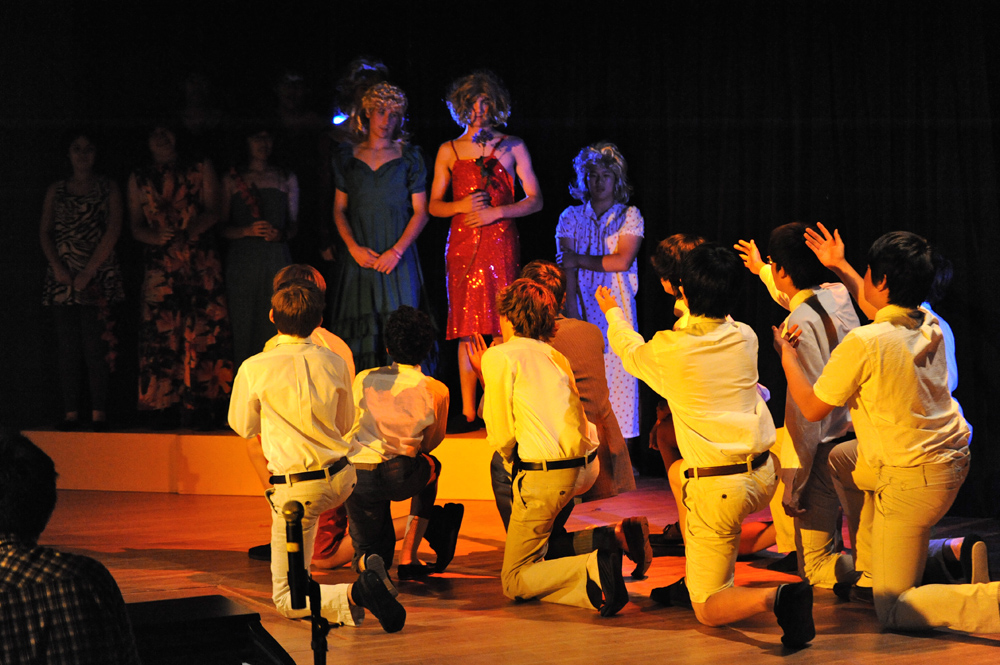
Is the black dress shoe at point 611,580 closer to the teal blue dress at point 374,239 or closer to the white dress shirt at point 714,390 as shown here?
the white dress shirt at point 714,390

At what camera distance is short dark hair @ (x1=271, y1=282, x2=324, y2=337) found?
3412mm

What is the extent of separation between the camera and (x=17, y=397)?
267 inches

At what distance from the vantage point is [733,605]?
3203 mm

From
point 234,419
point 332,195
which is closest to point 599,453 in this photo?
point 234,419

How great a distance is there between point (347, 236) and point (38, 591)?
13.7 feet

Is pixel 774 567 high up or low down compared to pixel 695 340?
down

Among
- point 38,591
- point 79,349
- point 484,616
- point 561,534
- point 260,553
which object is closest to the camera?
point 38,591

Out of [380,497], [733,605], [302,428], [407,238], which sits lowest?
[733,605]

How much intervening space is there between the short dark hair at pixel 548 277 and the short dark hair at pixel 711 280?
1.95 feet

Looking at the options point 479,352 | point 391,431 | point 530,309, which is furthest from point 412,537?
point 530,309

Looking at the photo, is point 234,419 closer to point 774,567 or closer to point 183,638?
point 183,638

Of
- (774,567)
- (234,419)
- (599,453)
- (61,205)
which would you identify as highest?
(61,205)

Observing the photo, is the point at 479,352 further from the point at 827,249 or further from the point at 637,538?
the point at 827,249

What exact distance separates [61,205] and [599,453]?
3.89 meters
